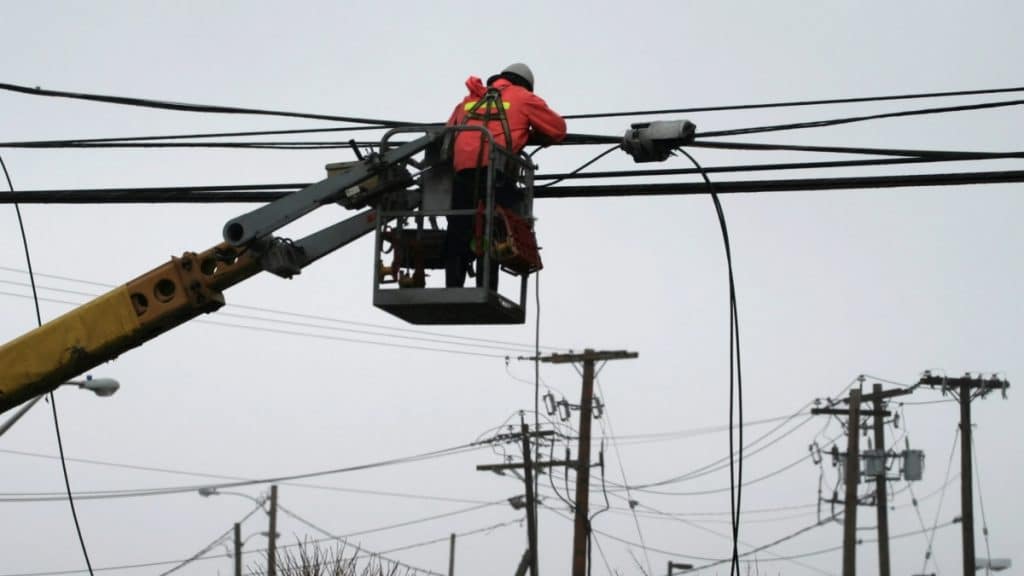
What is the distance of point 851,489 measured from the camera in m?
39.8

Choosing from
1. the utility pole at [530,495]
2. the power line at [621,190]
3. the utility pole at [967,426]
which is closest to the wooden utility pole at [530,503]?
the utility pole at [530,495]

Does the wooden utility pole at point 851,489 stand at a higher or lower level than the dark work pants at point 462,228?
higher

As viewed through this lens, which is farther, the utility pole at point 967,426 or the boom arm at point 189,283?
the utility pole at point 967,426

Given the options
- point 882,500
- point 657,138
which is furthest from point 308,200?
point 882,500

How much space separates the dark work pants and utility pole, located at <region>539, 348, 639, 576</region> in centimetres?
2273

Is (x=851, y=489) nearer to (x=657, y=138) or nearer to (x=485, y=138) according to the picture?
(x=657, y=138)

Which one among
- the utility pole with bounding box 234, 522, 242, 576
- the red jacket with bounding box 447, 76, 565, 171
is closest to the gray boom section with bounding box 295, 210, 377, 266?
the red jacket with bounding box 447, 76, 565, 171

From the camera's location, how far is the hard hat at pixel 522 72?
39.4ft

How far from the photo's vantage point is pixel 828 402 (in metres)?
42.6

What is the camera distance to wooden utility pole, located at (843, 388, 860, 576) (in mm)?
39000

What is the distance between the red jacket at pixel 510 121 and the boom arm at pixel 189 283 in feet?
0.84

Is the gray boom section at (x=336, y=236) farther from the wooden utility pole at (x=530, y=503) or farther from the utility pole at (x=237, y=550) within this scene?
the utility pole at (x=237, y=550)

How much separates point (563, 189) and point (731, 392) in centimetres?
195

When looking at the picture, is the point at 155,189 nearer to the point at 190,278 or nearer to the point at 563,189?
the point at 190,278
